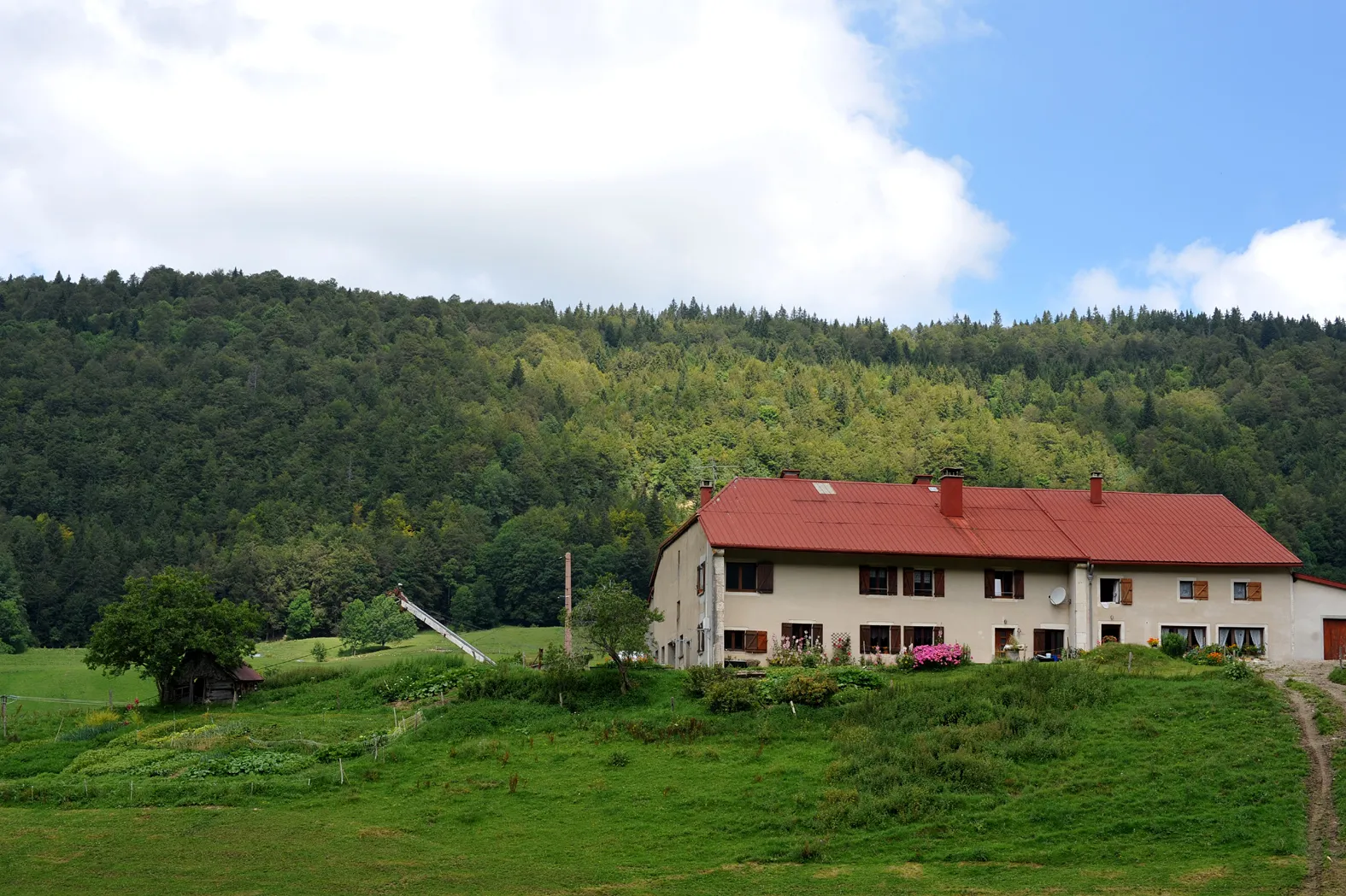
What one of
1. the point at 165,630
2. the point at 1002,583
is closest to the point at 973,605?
the point at 1002,583

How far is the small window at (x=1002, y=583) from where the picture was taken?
2322 inches

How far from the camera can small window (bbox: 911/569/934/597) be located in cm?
5847

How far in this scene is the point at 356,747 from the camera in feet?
150

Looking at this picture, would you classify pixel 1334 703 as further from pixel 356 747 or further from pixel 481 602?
pixel 481 602


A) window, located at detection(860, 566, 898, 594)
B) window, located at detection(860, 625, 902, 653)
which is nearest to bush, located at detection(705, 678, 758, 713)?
window, located at detection(860, 625, 902, 653)

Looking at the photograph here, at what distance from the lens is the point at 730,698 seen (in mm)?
48344

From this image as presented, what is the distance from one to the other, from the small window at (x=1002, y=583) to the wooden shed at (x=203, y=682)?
3077cm

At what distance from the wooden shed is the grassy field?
204 inches

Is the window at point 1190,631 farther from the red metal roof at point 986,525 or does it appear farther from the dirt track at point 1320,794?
the dirt track at point 1320,794

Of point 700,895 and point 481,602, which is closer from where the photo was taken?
point 700,895

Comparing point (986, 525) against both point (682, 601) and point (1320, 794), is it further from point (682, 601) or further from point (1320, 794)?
point (1320, 794)

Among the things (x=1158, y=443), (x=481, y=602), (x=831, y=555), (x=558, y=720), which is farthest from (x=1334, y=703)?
(x=1158, y=443)

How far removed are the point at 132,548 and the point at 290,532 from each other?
19.9m

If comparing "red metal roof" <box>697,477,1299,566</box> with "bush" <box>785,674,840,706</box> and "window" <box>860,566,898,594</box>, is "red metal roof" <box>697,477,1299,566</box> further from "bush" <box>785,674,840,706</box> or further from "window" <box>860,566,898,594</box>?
"bush" <box>785,674,840,706</box>
